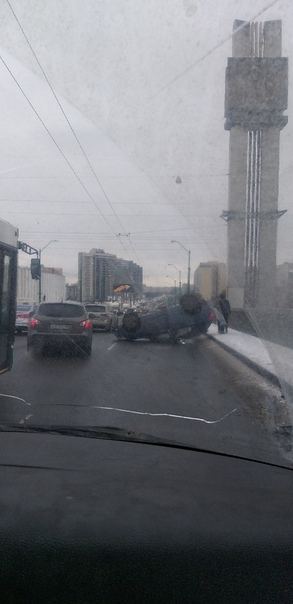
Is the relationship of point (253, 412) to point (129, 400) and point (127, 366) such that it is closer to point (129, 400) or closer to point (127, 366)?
point (129, 400)

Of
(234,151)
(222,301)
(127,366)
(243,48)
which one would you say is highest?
(243,48)

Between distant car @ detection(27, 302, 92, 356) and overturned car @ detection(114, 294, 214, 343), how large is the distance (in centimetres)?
438

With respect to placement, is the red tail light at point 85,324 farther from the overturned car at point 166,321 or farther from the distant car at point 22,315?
the distant car at point 22,315

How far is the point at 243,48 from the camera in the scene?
9727mm

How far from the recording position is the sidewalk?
35.6 feet

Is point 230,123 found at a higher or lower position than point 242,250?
higher

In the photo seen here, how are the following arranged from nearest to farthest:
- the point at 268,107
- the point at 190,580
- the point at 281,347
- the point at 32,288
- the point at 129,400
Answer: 1. the point at 190,580
2. the point at 129,400
3. the point at 268,107
4. the point at 281,347
5. the point at 32,288

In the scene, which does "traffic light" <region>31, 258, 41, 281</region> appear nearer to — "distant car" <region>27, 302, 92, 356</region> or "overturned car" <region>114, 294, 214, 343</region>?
"distant car" <region>27, 302, 92, 356</region>

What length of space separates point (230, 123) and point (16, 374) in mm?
6049

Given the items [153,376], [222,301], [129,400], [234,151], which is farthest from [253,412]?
[222,301]

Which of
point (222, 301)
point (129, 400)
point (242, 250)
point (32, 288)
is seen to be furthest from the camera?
point (32, 288)

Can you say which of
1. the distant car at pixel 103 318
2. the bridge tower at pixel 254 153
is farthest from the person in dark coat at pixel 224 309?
the distant car at pixel 103 318

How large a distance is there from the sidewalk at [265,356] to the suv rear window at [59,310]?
4.30 m

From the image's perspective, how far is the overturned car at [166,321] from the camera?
2041 cm
